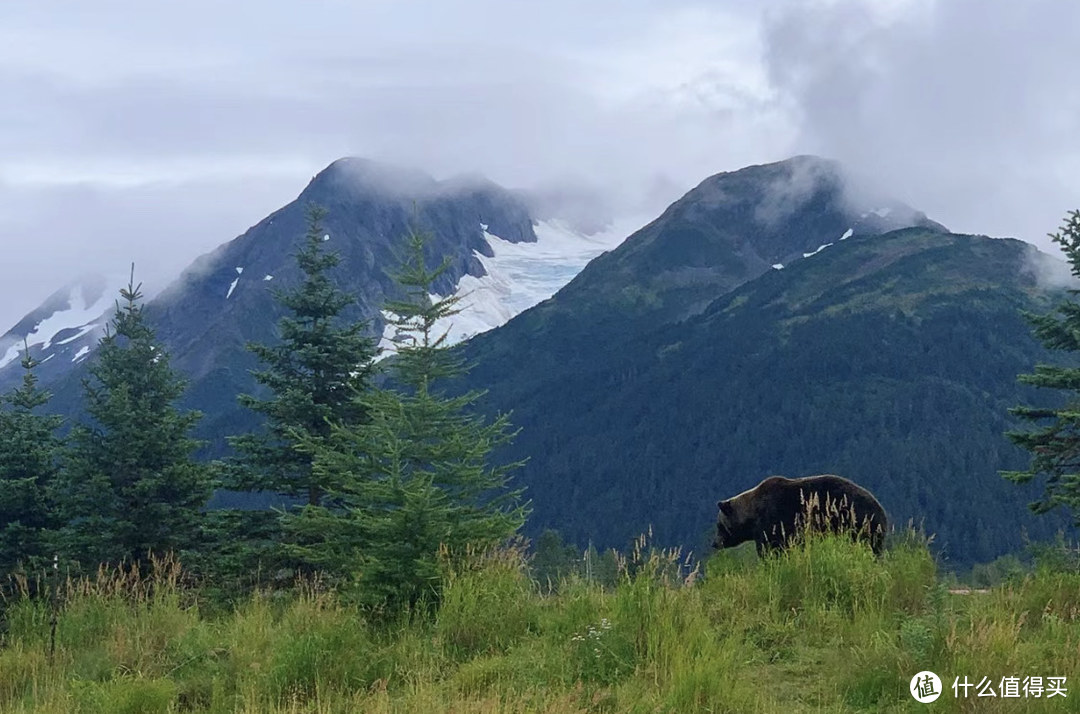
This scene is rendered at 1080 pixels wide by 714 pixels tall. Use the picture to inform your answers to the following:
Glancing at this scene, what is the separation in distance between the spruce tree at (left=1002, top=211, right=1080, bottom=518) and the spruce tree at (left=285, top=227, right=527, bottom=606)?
46.2 ft

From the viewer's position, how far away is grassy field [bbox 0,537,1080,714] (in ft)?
17.4

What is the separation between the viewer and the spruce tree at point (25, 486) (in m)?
18.6

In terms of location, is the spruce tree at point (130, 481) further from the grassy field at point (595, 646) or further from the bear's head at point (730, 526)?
the bear's head at point (730, 526)

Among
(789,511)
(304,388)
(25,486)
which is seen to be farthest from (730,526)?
(25,486)

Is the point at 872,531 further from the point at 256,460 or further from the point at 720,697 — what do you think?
the point at 256,460

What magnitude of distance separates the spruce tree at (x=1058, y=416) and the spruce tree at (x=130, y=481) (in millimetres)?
19190

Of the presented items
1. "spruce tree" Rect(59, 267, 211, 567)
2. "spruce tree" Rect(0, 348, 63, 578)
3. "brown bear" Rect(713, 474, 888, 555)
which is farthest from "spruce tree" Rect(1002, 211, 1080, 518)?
"spruce tree" Rect(0, 348, 63, 578)

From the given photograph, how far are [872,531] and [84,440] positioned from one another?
16965 millimetres

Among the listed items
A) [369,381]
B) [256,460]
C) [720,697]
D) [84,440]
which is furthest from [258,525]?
[720,697]

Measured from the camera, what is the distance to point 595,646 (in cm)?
606

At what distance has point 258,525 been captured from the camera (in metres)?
17.4

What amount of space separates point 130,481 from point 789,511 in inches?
567

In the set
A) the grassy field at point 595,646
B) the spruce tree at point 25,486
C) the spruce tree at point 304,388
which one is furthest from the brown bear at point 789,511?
the spruce tree at point 25,486

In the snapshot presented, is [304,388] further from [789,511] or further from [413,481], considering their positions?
[789,511]
